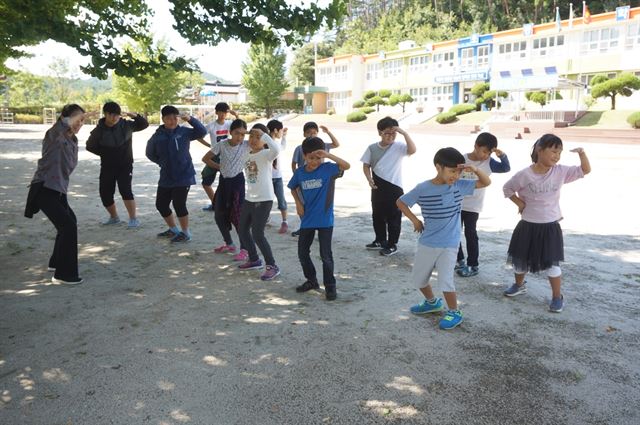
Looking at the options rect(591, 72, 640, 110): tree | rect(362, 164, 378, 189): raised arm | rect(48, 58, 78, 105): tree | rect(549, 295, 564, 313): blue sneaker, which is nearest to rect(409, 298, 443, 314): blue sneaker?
rect(549, 295, 564, 313): blue sneaker

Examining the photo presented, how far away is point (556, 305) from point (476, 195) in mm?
1345

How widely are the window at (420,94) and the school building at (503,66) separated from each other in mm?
105

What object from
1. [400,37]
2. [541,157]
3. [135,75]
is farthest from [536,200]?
[400,37]

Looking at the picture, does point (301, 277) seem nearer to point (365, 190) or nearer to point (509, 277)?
point (509, 277)

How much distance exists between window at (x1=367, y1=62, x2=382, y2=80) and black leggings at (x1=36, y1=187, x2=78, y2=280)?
5431 cm

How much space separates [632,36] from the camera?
35688 millimetres

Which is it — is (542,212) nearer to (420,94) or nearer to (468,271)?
(468,271)

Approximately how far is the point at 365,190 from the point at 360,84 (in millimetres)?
49565

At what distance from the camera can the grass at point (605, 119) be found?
26.6 metres

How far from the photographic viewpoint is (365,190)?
35.9ft

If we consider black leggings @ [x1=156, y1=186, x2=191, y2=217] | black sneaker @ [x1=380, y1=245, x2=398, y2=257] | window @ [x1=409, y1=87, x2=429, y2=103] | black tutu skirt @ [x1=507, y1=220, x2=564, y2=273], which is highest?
window @ [x1=409, y1=87, x2=429, y2=103]

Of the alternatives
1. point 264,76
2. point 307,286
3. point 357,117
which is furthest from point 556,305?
point 264,76

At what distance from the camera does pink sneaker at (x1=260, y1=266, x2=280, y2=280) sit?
5211 millimetres

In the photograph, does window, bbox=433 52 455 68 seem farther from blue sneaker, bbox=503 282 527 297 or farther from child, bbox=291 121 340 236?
blue sneaker, bbox=503 282 527 297
